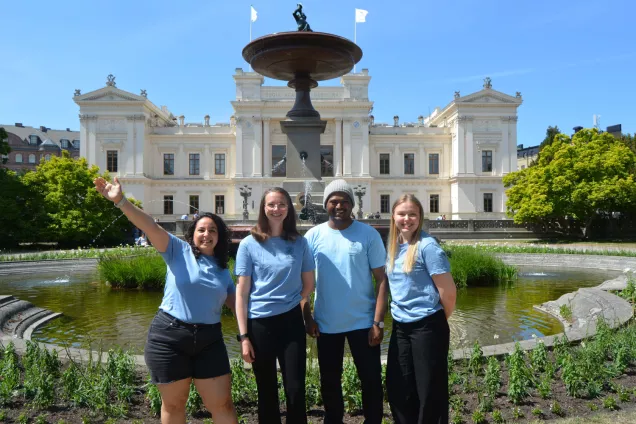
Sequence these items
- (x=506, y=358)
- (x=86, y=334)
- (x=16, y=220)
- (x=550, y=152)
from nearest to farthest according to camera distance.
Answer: (x=506, y=358) → (x=86, y=334) → (x=16, y=220) → (x=550, y=152)

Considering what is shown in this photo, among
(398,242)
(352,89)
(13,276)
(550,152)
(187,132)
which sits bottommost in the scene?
(13,276)

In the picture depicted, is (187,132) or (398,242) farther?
(187,132)

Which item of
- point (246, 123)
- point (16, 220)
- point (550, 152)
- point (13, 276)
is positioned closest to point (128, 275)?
point (13, 276)

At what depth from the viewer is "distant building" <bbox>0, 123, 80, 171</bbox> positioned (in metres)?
84.6

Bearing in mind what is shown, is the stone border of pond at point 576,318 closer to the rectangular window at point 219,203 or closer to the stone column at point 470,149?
the stone column at point 470,149

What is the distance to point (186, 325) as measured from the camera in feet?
10.5

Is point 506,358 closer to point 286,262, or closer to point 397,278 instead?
point 397,278

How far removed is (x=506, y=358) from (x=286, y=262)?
251cm

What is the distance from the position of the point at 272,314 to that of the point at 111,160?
52260 millimetres

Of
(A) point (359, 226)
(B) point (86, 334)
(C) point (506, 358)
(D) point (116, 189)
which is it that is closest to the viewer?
(D) point (116, 189)

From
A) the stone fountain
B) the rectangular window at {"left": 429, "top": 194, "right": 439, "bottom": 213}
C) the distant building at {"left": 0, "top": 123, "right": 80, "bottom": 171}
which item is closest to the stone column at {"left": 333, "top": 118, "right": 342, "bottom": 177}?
the rectangular window at {"left": 429, "top": 194, "right": 439, "bottom": 213}

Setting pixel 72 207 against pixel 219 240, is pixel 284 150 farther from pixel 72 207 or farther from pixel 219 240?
pixel 219 240

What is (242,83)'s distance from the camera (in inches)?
2005

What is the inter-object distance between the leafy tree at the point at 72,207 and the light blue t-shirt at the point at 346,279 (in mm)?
28093
